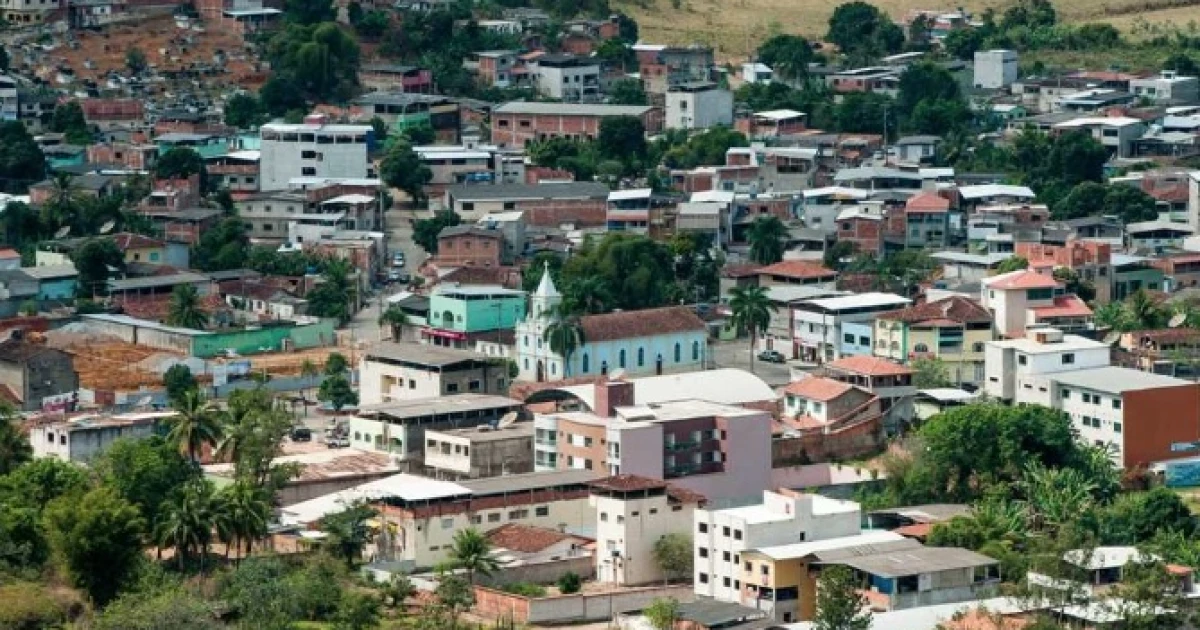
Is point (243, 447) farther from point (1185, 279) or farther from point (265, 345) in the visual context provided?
point (1185, 279)

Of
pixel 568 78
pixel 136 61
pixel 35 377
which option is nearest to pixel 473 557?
pixel 35 377

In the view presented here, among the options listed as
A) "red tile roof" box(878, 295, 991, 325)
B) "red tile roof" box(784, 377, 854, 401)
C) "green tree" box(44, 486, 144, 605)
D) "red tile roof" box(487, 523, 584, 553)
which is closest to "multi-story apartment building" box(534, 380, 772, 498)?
"red tile roof" box(487, 523, 584, 553)

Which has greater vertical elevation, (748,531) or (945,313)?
(945,313)

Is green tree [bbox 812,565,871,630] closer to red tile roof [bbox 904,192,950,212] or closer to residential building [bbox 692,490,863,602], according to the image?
residential building [bbox 692,490,863,602]

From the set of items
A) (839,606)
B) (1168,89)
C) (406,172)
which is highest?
(1168,89)

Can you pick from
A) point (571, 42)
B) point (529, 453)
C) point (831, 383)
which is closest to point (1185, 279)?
point (831, 383)

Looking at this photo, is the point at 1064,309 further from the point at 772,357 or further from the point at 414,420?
the point at 414,420
